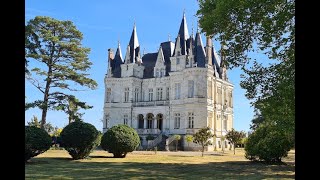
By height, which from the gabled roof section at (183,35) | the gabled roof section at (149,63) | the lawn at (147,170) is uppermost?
the gabled roof section at (183,35)

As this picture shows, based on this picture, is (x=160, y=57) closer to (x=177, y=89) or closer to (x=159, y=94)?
(x=159, y=94)

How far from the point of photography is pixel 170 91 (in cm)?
5116

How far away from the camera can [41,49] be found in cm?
3844

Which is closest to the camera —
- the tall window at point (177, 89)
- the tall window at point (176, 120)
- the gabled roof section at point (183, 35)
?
the tall window at point (176, 120)

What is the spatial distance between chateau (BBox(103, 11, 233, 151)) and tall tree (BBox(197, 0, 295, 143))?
101 ft

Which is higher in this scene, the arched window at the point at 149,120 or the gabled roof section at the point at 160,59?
the gabled roof section at the point at 160,59

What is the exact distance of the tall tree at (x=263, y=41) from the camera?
1255 cm

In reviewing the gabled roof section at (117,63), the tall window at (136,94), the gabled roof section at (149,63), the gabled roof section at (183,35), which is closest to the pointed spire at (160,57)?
the gabled roof section at (149,63)

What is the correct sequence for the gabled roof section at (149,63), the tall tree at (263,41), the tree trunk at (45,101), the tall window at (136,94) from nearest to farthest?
the tall tree at (263,41) < the tree trunk at (45,101) < the tall window at (136,94) < the gabled roof section at (149,63)

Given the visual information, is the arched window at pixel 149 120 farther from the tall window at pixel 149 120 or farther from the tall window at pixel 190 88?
the tall window at pixel 190 88

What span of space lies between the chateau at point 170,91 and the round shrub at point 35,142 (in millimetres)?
26618

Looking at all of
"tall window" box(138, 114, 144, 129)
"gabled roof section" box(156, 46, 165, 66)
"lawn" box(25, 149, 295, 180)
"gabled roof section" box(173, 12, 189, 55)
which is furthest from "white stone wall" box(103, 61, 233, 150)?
"lawn" box(25, 149, 295, 180)

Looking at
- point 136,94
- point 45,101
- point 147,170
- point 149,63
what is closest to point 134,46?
point 149,63

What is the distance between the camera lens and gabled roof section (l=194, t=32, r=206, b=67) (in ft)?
157
